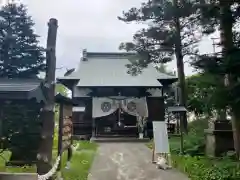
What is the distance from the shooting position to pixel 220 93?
Answer: 730 centimetres

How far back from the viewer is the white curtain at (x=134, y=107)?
2100cm

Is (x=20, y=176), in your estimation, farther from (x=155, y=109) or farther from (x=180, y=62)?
(x=155, y=109)

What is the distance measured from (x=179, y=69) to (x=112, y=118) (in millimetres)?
6487

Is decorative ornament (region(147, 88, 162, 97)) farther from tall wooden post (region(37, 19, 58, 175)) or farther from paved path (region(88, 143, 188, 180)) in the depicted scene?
tall wooden post (region(37, 19, 58, 175))

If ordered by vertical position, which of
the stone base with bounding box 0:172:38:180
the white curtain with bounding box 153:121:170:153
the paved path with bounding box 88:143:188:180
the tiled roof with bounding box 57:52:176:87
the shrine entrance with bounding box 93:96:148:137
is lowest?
the paved path with bounding box 88:143:188:180

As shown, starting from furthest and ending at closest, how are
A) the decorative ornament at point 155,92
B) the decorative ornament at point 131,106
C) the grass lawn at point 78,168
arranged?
1. the decorative ornament at point 155,92
2. the decorative ornament at point 131,106
3. the grass lawn at point 78,168

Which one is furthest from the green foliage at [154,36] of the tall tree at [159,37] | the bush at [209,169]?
the bush at [209,169]

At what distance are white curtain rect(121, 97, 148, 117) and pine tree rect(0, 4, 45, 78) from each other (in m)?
8.91

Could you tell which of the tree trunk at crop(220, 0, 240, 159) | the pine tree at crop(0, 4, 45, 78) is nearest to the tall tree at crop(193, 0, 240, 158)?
the tree trunk at crop(220, 0, 240, 159)

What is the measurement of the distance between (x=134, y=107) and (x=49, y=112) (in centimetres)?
1523

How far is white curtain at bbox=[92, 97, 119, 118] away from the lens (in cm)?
2091

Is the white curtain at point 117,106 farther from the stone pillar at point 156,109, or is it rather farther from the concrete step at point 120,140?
the concrete step at point 120,140

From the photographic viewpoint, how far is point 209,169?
26.0 ft

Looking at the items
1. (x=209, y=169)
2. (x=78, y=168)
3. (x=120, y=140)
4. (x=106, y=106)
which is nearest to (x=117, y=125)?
(x=106, y=106)
